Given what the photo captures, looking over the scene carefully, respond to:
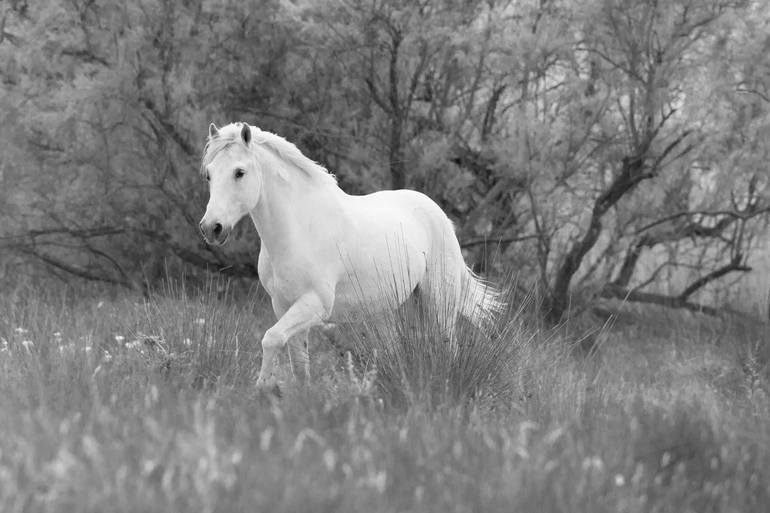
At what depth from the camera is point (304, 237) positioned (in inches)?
189

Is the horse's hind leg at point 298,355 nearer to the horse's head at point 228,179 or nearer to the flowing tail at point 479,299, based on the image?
the horse's head at point 228,179

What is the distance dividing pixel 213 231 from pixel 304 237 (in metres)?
0.56

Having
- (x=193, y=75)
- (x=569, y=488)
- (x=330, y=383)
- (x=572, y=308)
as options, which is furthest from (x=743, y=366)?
(x=193, y=75)

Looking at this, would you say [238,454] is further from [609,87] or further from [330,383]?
[609,87]

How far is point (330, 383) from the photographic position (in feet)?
14.5

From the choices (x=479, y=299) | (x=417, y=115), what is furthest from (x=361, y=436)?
(x=417, y=115)

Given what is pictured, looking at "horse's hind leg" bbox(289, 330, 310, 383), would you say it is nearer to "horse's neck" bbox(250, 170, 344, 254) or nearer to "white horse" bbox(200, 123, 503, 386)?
"white horse" bbox(200, 123, 503, 386)

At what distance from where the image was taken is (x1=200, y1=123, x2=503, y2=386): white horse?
450cm

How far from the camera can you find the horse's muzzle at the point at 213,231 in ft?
14.3

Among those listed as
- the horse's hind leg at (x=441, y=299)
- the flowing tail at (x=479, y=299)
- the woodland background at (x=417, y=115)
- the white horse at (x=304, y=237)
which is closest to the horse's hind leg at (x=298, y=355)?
the white horse at (x=304, y=237)

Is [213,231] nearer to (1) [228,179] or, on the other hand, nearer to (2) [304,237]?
Answer: (1) [228,179]

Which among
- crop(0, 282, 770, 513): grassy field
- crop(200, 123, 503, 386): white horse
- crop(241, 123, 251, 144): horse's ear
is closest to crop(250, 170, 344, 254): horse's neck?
crop(200, 123, 503, 386): white horse

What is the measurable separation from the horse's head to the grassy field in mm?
712

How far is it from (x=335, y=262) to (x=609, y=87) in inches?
158
